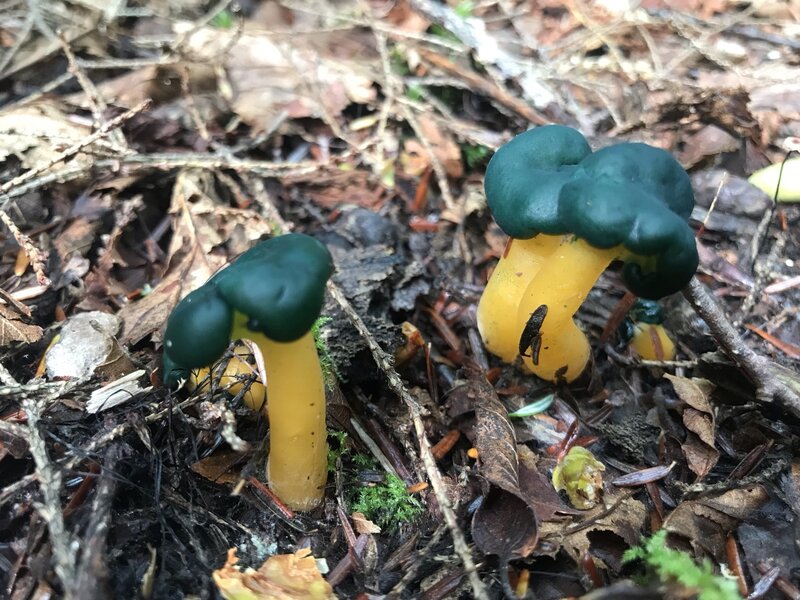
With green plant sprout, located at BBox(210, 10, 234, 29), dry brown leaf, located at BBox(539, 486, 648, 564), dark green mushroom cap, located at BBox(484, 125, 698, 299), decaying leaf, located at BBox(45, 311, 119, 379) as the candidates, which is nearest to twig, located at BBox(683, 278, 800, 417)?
dark green mushroom cap, located at BBox(484, 125, 698, 299)

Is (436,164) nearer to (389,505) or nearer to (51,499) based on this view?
(389,505)

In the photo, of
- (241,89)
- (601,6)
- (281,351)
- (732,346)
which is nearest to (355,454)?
(281,351)

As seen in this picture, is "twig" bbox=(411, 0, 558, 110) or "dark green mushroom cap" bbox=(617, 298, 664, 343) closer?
"dark green mushroom cap" bbox=(617, 298, 664, 343)

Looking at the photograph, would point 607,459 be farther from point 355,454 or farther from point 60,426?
point 60,426

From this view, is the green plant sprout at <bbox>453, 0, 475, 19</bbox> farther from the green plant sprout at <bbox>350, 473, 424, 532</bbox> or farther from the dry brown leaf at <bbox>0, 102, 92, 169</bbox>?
the green plant sprout at <bbox>350, 473, 424, 532</bbox>

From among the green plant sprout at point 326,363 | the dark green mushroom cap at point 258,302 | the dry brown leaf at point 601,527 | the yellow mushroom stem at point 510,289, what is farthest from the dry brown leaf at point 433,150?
the dry brown leaf at point 601,527

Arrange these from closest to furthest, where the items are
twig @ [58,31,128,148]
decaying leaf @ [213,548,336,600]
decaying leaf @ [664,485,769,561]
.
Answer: decaying leaf @ [213,548,336,600] < decaying leaf @ [664,485,769,561] < twig @ [58,31,128,148]

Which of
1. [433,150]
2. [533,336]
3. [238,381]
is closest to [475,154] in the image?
[433,150]
